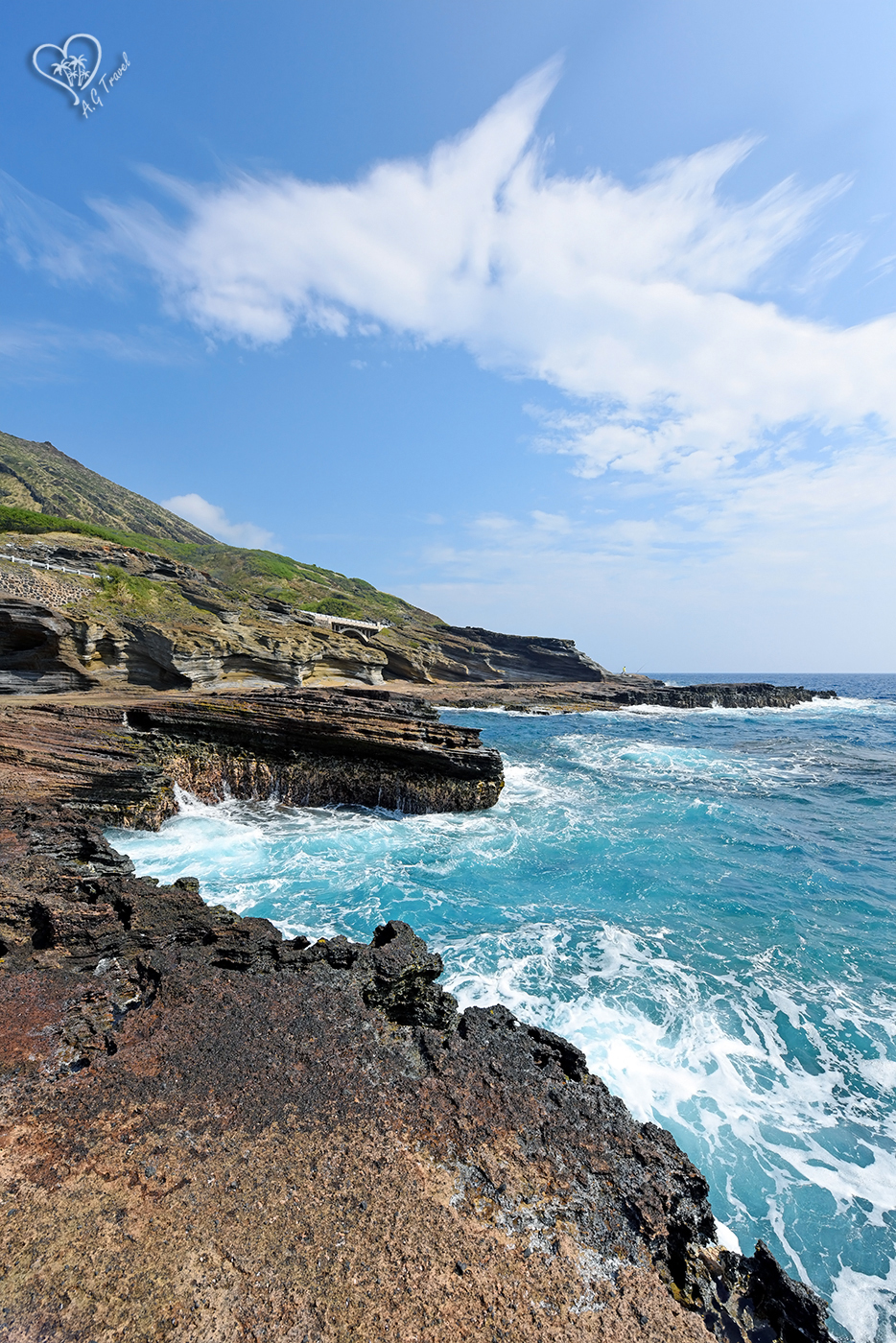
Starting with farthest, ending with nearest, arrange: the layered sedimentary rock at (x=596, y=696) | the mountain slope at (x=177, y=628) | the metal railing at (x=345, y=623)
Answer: the metal railing at (x=345, y=623) → the layered sedimentary rock at (x=596, y=696) → the mountain slope at (x=177, y=628)

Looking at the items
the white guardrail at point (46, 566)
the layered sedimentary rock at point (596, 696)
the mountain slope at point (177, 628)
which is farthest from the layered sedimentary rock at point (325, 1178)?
the layered sedimentary rock at point (596, 696)

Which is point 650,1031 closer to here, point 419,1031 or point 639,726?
point 419,1031

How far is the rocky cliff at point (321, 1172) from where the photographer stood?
123 inches

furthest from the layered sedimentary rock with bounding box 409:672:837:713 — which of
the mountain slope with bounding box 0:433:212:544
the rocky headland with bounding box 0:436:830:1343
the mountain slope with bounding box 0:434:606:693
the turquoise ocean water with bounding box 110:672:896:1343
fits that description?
the mountain slope with bounding box 0:433:212:544

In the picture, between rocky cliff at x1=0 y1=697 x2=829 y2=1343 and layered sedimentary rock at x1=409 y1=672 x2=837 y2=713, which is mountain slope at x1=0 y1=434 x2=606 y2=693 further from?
rocky cliff at x1=0 y1=697 x2=829 y2=1343

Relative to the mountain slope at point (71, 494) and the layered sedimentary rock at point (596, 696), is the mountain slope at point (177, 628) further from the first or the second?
the layered sedimentary rock at point (596, 696)

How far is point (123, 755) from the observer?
15.7 metres

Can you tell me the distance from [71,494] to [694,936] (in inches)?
4357

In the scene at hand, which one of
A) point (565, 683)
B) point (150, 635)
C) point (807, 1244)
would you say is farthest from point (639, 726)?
point (807, 1244)

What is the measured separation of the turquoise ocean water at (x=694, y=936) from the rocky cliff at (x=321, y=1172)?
219 centimetres

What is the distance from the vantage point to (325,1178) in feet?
12.9

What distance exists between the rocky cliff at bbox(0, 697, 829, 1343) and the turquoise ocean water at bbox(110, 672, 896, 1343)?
2188mm

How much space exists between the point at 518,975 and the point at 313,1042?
481 centimetres

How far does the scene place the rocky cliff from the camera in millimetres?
3135
